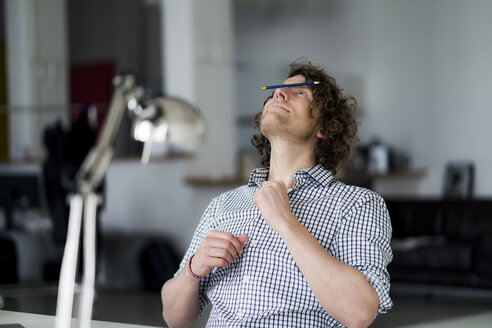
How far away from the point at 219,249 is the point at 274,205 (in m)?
0.16

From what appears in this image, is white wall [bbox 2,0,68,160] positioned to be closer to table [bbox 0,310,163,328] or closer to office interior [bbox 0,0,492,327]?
office interior [bbox 0,0,492,327]

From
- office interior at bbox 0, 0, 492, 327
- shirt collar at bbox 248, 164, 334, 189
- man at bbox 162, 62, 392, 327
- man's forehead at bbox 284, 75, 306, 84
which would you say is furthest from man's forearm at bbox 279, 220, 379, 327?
office interior at bbox 0, 0, 492, 327

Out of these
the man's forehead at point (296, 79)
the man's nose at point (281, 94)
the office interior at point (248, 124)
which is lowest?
the office interior at point (248, 124)

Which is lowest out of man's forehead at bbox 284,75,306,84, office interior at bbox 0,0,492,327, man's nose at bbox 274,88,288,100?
office interior at bbox 0,0,492,327

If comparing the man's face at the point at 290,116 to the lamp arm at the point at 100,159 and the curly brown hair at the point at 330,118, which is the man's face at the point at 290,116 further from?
the lamp arm at the point at 100,159

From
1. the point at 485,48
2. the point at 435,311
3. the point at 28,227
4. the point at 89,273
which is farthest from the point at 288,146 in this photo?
the point at 485,48

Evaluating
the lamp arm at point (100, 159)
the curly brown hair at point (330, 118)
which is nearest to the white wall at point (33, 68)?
the curly brown hair at point (330, 118)

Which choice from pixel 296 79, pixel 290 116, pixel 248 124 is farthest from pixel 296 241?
pixel 248 124

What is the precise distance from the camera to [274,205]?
172cm

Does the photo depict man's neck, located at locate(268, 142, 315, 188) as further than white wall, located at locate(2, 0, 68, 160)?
No

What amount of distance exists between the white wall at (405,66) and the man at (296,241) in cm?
535

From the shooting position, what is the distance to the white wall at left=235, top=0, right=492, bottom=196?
7.74m

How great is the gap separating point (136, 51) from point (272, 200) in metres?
9.14

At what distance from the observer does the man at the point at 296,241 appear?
5.47 ft
